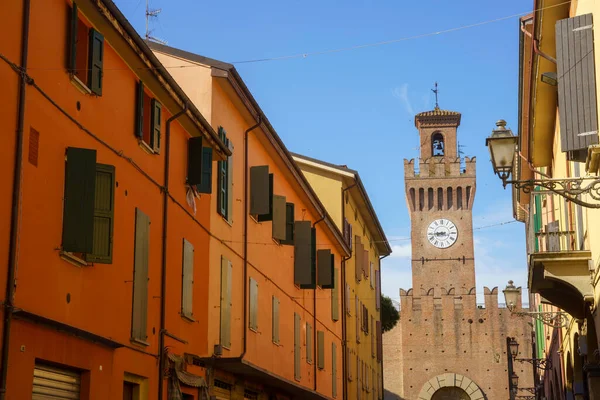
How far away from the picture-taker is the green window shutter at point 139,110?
13.7 meters

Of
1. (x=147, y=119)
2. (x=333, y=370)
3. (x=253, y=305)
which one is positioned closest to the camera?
(x=147, y=119)

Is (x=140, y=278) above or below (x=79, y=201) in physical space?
below

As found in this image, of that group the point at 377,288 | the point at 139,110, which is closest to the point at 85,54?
the point at 139,110

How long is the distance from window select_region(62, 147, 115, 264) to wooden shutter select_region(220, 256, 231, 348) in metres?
6.15

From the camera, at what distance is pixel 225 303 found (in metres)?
17.8

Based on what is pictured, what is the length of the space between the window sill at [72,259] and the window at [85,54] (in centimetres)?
198

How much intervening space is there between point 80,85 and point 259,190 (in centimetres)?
867

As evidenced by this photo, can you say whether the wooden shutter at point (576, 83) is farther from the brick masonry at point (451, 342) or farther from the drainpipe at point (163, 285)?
the brick masonry at point (451, 342)

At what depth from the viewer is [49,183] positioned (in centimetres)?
1059

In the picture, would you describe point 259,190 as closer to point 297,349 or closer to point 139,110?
point 297,349

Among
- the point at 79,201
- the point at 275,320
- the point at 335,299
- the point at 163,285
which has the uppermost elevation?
the point at 335,299

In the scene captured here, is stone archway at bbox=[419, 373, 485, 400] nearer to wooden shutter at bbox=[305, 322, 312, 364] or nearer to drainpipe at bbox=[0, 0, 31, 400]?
wooden shutter at bbox=[305, 322, 312, 364]

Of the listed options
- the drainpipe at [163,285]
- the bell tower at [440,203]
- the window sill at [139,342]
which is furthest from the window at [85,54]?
the bell tower at [440,203]

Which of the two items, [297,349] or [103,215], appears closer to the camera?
[103,215]
